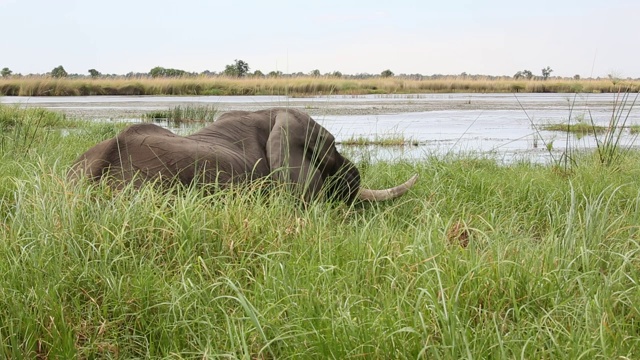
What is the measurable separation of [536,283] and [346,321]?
0.91m

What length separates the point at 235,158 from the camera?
17.5 ft

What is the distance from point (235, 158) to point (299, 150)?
0.73 m

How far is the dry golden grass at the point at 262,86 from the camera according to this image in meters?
33.2

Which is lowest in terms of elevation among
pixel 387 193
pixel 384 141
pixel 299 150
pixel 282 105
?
pixel 282 105

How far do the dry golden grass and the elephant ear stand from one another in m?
18.7

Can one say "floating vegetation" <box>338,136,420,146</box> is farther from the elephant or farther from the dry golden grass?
the dry golden grass

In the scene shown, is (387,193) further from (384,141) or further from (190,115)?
(190,115)

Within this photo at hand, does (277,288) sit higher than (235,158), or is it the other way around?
(235,158)

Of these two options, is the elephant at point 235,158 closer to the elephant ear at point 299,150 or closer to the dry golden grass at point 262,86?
the elephant ear at point 299,150

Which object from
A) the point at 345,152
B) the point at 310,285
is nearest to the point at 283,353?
the point at 310,285

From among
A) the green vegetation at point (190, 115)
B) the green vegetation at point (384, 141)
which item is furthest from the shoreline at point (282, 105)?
the green vegetation at point (384, 141)

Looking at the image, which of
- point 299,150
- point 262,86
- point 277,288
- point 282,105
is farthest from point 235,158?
point 262,86

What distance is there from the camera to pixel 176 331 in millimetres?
3115

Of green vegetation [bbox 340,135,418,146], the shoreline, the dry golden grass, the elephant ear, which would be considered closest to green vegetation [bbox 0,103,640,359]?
the elephant ear
